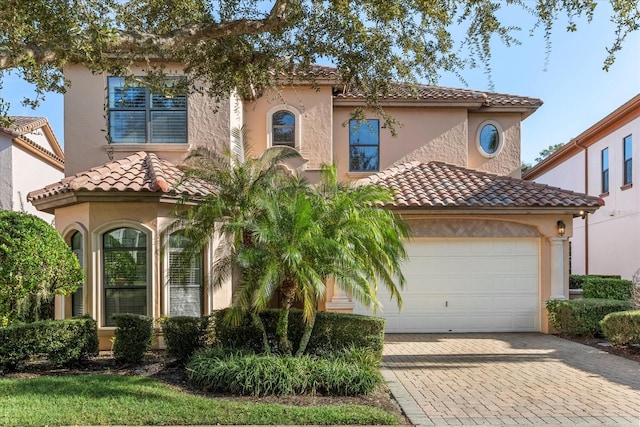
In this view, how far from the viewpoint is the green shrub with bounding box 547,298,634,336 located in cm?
1095

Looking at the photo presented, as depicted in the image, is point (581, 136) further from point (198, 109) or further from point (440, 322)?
point (198, 109)

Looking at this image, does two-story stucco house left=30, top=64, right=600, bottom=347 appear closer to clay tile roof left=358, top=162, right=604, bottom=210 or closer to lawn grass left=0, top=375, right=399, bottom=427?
clay tile roof left=358, top=162, right=604, bottom=210

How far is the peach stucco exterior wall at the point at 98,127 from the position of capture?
1185 cm

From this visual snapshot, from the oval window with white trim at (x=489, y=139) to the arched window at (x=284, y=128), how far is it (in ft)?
20.4

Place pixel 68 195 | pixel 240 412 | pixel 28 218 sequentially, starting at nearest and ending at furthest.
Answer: pixel 240 412 < pixel 28 218 < pixel 68 195

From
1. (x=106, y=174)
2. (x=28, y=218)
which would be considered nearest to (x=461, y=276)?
(x=106, y=174)

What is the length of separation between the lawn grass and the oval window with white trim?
11.4 meters

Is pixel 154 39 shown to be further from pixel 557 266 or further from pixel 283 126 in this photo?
pixel 557 266

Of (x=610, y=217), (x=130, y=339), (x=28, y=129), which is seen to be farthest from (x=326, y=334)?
(x=28, y=129)

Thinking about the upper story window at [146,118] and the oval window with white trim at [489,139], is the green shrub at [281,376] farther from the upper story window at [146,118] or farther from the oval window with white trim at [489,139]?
the oval window with white trim at [489,139]

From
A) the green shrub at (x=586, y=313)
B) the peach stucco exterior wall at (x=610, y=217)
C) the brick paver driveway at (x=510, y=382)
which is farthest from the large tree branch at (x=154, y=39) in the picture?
the peach stucco exterior wall at (x=610, y=217)

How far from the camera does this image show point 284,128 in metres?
14.1

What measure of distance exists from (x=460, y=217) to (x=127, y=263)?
8.35 metres

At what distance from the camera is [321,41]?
30.0ft
